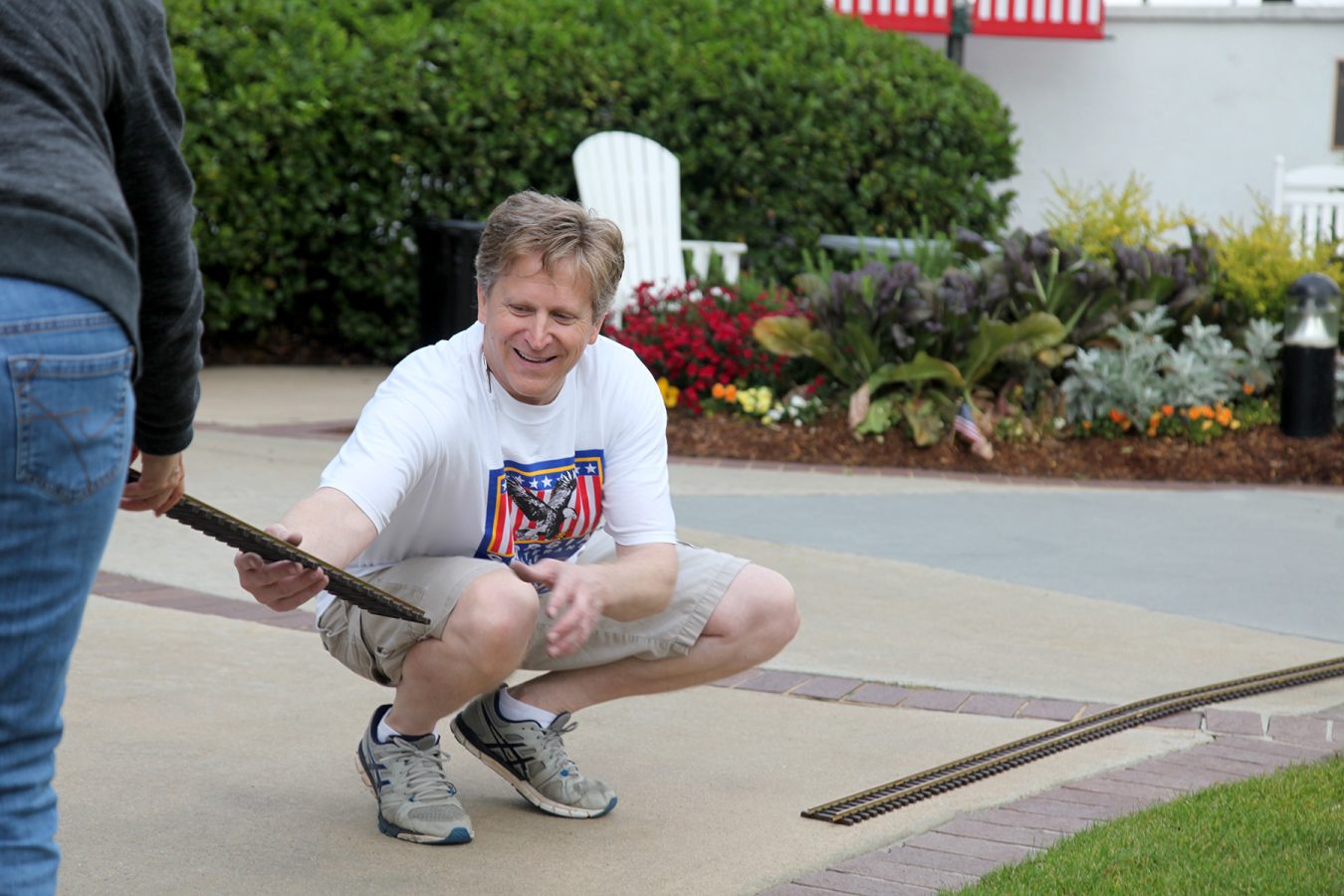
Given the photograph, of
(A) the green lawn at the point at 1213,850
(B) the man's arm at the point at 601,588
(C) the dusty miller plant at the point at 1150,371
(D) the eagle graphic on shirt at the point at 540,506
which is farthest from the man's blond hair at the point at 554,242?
(C) the dusty miller plant at the point at 1150,371

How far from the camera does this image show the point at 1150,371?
324 inches

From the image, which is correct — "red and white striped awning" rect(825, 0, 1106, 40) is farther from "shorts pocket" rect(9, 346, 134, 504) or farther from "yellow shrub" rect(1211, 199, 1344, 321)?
"shorts pocket" rect(9, 346, 134, 504)

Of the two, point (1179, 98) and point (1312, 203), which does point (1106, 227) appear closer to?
point (1312, 203)

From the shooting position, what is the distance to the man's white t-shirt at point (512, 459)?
126 inches

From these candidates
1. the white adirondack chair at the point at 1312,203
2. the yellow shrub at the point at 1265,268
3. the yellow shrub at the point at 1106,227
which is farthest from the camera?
the white adirondack chair at the point at 1312,203

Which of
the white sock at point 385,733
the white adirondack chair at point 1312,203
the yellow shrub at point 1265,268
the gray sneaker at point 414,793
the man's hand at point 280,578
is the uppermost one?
the white adirondack chair at point 1312,203

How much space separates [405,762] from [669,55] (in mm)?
8178

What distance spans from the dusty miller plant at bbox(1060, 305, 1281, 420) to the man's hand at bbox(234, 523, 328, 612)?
20.0 ft

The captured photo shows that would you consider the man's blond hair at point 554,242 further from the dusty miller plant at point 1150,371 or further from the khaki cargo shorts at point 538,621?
the dusty miller plant at point 1150,371

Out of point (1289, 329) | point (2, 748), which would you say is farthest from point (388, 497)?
point (1289, 329)

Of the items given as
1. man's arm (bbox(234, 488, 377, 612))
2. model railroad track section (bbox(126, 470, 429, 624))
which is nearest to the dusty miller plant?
man's arm (bbox(234, 488, 377, 612))

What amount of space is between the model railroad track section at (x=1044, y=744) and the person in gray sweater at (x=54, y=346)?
1908 millimetres

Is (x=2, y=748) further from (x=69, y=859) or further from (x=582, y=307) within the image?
(x=582, y=307)

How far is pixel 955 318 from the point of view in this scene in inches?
319
